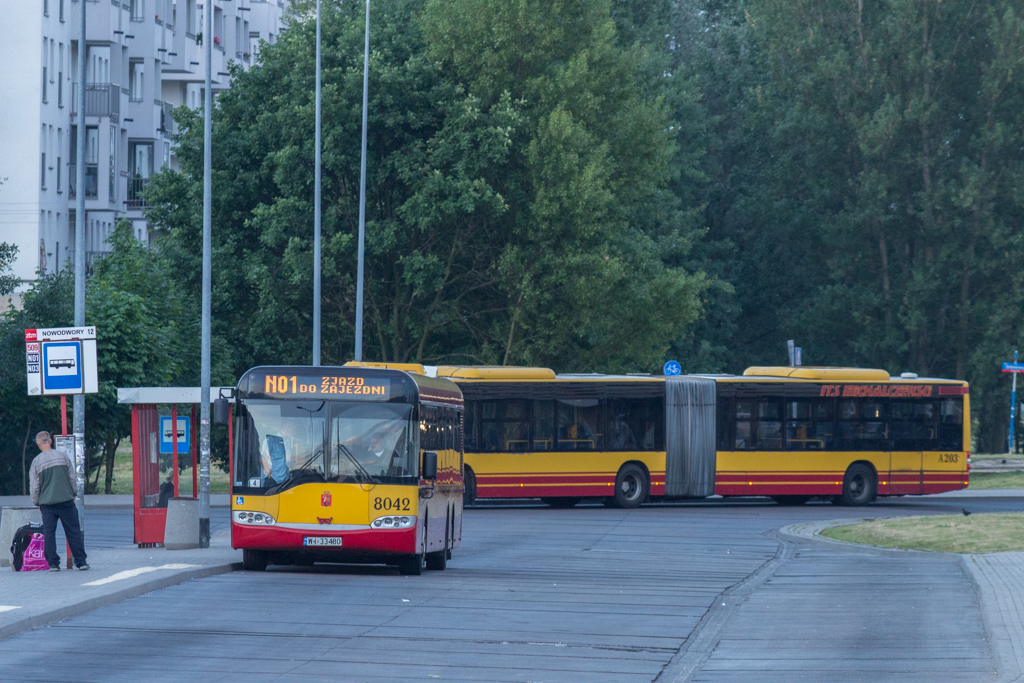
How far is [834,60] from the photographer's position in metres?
57.6

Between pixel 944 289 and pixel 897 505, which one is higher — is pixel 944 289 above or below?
above

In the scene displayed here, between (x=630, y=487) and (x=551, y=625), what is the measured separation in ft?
68.2

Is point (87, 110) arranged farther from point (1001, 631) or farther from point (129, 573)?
point (1001, 631)

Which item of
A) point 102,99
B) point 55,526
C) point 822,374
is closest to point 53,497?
point 55,526

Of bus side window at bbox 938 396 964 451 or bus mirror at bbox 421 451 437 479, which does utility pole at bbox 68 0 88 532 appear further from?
bus side window at bbox 938 396 964 451

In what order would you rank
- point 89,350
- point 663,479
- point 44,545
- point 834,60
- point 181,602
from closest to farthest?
point 181,602, point 44,545, point 89,350, point 663,479, point 834,60

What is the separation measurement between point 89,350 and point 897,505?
2282 centimetres

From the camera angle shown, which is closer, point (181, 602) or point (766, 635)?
point (766, 635)

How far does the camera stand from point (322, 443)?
19.3 meters

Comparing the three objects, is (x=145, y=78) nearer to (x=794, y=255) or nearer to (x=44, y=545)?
(x=794, y=255)

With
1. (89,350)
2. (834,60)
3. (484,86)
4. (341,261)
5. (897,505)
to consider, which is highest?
(834,60)

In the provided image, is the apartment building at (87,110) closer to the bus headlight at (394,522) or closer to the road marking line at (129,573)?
the road marking line at (129,573)

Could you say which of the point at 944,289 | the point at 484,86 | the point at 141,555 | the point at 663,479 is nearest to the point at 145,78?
the point at 484,86

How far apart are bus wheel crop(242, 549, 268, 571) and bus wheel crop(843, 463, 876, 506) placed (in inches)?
766
